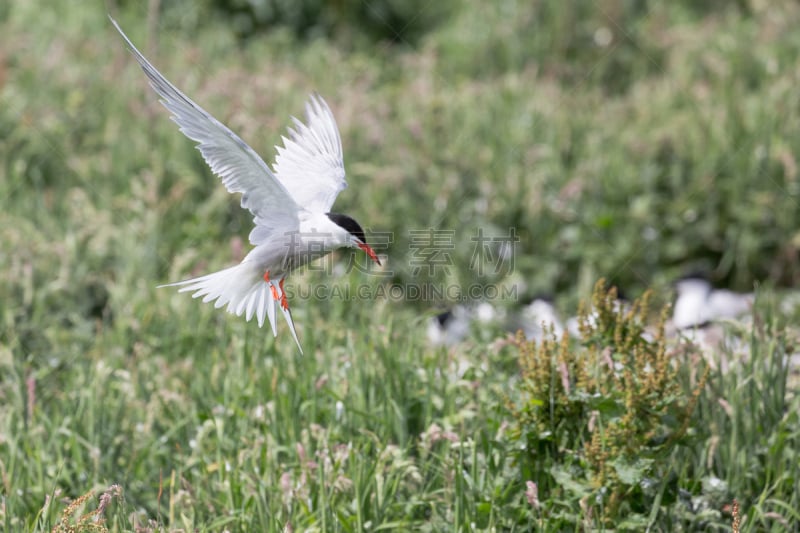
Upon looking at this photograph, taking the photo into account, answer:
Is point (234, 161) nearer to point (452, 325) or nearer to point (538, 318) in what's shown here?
point (452, 325)

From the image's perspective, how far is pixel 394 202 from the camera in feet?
16.5

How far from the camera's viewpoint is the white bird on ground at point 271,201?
202 cm

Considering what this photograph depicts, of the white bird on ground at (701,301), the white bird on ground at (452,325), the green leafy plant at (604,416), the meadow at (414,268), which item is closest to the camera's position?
the green leafy plant at (604,416)

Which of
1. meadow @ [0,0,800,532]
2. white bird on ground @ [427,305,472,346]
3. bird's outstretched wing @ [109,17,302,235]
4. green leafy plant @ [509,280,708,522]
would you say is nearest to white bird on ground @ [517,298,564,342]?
meadow @ [0,0,800,532]

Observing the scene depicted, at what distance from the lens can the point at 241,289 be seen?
2.30m

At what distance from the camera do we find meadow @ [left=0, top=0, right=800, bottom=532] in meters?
2.57

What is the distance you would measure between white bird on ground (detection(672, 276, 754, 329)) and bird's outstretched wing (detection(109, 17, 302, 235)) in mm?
3194

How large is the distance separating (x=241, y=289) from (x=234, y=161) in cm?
36

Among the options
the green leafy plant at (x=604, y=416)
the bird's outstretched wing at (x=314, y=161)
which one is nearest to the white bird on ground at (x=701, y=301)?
the green leafy plant at (x=604, y=416)

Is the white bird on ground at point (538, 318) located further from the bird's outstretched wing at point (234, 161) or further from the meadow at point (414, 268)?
the bird's outstretched wing at point (234, 161)

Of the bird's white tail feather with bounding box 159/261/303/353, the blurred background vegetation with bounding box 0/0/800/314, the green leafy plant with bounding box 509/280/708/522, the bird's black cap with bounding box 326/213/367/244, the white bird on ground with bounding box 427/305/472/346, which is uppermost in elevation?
the blurred background vegetation with bounding box 0/0/800/314

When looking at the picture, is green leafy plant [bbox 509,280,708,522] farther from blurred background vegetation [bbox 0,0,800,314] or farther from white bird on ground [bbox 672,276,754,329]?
white bird on ground [bbox 672,276,754,329]

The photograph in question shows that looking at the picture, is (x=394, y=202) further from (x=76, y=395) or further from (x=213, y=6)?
(x=213, y=6)

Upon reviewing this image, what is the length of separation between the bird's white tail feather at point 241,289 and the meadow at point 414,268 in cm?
52
